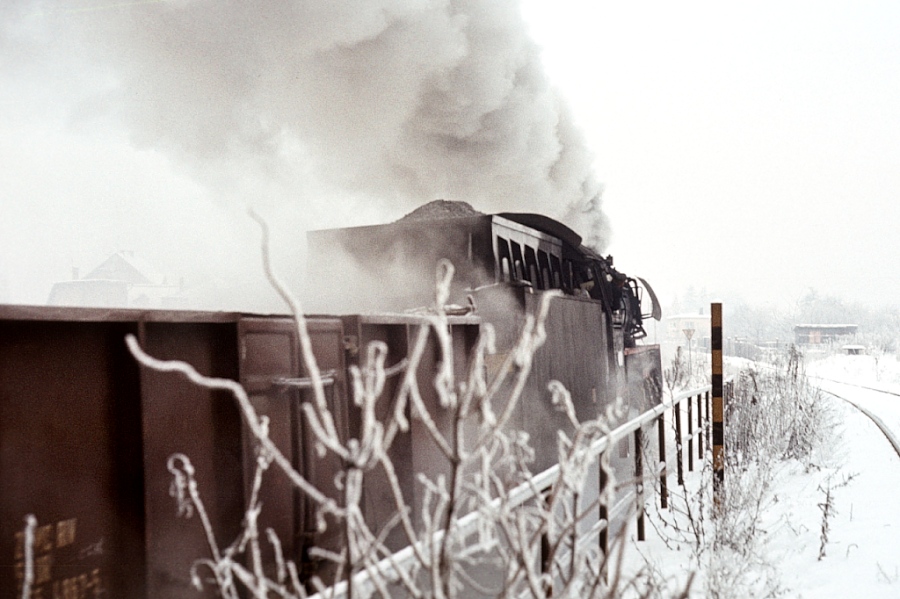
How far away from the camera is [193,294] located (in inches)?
744

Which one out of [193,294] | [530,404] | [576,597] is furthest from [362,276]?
[193,294]

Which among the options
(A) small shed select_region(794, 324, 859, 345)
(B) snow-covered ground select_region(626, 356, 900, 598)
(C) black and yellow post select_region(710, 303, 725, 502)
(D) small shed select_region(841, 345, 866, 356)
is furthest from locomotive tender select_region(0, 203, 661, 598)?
(A) small shed select_region(794, 324, 859, 345)

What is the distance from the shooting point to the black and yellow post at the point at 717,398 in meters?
6.23

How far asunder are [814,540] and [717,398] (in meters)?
1.30

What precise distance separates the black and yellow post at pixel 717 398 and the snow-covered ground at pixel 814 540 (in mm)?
194

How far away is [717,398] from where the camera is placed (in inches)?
255

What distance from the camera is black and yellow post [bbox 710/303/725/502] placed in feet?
20.4

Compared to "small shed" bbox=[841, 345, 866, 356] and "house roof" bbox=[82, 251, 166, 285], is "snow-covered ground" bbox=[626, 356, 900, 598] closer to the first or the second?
"house roof" bbox=[82, 251, 166, 285]

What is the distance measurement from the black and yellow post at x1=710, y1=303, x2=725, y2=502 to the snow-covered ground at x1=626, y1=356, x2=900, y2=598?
19 centimetres

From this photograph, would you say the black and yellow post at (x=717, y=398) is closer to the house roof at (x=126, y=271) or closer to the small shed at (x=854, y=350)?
the house roof at (x=126, y=271)

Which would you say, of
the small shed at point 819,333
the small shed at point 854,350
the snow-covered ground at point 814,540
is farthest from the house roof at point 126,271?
the small shed at point 819,333

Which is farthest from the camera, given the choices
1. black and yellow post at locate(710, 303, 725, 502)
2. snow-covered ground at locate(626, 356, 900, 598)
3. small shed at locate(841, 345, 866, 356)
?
small shed at locate(841, 345, 866, 356)

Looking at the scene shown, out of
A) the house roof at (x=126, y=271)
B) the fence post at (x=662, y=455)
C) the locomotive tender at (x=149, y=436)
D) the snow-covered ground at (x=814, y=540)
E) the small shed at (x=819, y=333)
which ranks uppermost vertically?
the house roof at (x=126, y=271)

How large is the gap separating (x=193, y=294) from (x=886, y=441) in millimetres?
15051
